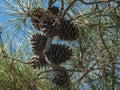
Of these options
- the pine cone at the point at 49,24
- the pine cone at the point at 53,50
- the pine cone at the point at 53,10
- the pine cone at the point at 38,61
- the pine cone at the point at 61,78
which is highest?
the pine cone at the point at 53,10

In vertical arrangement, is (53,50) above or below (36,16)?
below

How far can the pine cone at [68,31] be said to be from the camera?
86cm

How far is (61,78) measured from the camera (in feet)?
3.15

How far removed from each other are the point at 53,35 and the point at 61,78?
0.18 m

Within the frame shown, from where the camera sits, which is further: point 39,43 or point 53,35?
point 39,43

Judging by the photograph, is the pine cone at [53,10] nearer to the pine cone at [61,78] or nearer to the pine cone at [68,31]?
the pine cone at [68,31]

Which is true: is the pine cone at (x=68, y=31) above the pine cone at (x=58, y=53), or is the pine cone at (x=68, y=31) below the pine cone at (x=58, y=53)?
above

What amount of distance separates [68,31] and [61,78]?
0.17 m

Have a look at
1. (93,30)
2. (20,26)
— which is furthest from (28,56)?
(93,30)

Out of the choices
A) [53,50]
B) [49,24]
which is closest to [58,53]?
[53,50]

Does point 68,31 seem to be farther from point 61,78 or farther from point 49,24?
point 61,78

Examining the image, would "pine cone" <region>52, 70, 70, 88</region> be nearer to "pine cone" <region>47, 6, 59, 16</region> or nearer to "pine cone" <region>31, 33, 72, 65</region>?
"pine cone" <region>31, 33, 72, 65</region>

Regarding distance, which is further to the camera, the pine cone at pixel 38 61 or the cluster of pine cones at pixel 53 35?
the pine cone at pixel 38 61

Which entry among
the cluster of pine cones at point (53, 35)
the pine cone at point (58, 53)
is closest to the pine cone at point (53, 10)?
the cluster of pine cones at point (53, 35)
